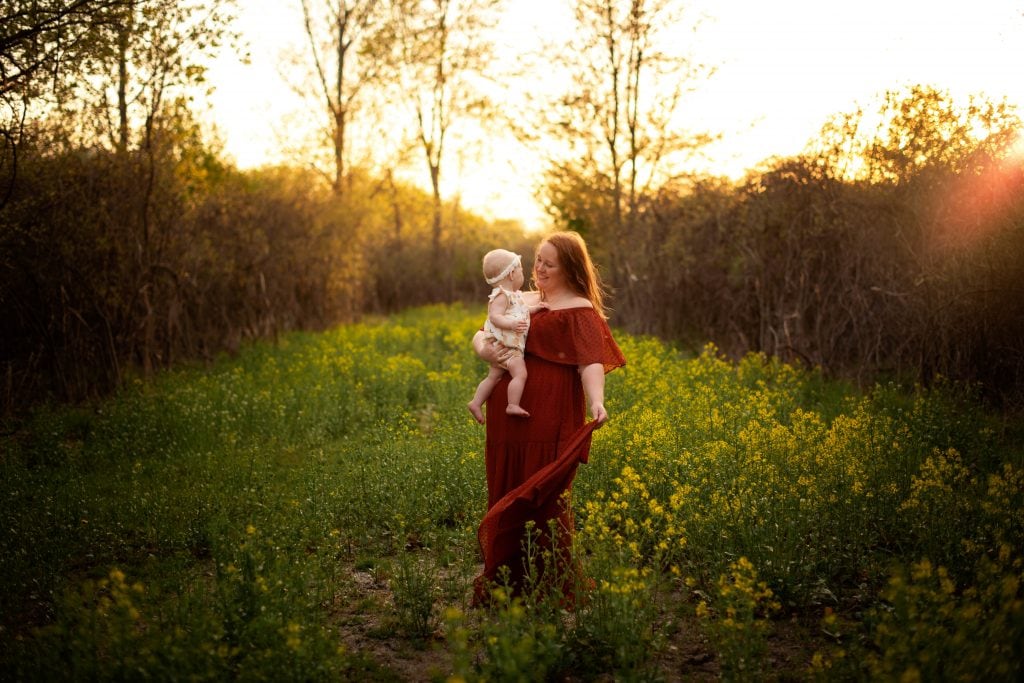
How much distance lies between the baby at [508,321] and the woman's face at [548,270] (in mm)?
112

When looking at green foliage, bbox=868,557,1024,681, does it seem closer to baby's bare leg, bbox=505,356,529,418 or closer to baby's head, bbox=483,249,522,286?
baby's bare leg, bbox=505,356,529,418

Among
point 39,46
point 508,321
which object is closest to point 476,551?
point 508,321

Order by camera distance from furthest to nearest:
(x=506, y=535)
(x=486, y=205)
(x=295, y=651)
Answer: (x=486, y=205) < (x=506, y=535) < (x=295, y=651)

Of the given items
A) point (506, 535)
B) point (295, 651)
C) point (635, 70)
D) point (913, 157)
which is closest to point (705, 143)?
point (635, 70)

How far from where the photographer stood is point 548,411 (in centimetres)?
473

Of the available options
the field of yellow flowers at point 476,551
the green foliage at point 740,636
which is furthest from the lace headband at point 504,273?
the green foliage at point 740,636

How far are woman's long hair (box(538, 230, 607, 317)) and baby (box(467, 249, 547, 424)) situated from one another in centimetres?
22

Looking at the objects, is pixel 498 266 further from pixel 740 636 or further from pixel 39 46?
pixel 39 46

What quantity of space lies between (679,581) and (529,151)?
17072mm

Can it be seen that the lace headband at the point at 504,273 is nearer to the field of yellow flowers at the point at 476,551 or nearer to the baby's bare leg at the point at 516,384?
the baby's bare leg at the point at 516,384

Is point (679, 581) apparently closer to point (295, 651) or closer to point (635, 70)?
point (295, 651)

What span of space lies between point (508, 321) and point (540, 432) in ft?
2.17

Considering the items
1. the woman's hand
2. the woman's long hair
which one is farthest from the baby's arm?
the woman's long hair

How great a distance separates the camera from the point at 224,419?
942 cm
